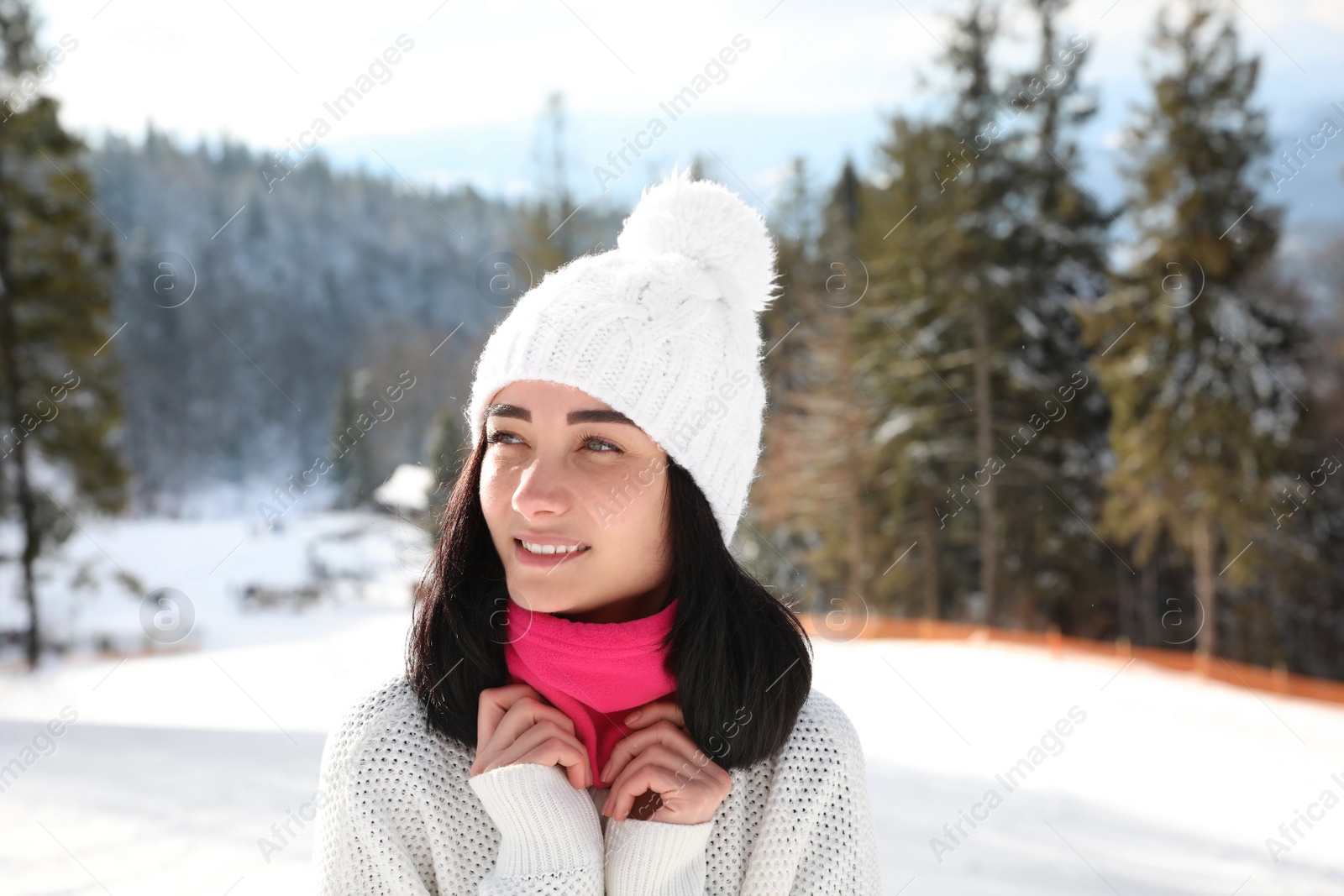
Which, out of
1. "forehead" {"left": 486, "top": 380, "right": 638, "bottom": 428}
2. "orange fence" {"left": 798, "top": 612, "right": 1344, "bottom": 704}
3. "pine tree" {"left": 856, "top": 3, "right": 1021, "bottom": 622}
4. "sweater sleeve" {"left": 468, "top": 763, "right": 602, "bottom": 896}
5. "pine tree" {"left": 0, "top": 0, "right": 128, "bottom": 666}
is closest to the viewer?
"sweater sleeve" {"left": 468, "top": 763, "right": 602, "bottom": 896}

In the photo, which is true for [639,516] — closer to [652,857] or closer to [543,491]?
[543,491]

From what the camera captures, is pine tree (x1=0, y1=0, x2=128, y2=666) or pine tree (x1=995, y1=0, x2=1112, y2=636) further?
pine tree (x1=995, y1=0, x2=1112, y2=636)

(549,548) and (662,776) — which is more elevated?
(549,548)

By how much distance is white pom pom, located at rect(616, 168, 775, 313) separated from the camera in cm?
198

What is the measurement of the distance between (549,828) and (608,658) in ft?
0.96

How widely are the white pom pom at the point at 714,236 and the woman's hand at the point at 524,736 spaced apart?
0.84 metres

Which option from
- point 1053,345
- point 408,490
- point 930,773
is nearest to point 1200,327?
point 1053,345

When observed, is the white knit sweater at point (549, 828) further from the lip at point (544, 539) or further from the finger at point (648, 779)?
the lip at point (544, 539)

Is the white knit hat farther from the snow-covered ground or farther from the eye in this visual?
the snow-covered ground

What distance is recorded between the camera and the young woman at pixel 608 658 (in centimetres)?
170

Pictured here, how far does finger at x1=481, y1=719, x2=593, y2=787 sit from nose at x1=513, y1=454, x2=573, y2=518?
1.17 feet

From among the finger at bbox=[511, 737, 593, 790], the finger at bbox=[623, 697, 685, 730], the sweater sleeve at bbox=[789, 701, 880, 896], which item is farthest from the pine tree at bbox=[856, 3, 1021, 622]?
the finger at bbox=[511, 737, 593, 790]

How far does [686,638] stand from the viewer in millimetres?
1833

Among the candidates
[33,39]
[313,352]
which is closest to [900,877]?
[33,39]
